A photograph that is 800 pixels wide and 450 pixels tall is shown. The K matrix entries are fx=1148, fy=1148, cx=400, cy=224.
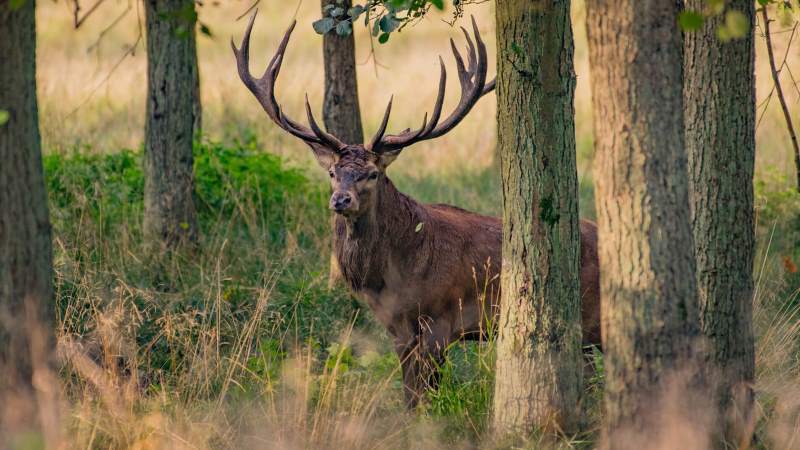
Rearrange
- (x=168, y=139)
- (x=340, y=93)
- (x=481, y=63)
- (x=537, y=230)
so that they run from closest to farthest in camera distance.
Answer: (x=537, y=230)
(x=481, y=63)
(x=340, y=93)
(x=168, y=139)

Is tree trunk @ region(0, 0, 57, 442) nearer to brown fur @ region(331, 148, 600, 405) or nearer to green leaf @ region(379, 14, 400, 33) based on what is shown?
green leaf @ region(379, 14, 400, 33)

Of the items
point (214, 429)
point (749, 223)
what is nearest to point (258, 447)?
point (214, 429)

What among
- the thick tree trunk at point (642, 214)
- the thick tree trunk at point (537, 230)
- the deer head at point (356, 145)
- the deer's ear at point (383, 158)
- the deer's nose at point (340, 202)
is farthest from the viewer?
the deer's ear at point (383, 158)

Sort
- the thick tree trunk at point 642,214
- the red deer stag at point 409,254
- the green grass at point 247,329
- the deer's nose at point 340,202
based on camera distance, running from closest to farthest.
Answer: the thick tree trunk at point 642,214 → the green grass at point 247,329 → the deer's nose at point 340,202 → the red deer stag at point 409,254

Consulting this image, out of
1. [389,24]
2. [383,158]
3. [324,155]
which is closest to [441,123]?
[383,158]

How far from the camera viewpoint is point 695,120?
5.47m

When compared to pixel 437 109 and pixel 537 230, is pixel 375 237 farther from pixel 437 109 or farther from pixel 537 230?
pixel 537 230

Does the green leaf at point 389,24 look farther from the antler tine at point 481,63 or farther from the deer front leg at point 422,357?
the deer front leg at point 422,357

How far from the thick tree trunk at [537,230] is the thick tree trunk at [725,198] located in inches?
26.7

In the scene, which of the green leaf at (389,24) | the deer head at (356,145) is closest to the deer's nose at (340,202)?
the deer head at (356,145)

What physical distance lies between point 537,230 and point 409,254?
2041mm

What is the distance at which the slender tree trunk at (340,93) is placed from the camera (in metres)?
8.38

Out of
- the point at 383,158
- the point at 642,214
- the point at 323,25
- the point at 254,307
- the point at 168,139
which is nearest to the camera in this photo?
the point at 642,214

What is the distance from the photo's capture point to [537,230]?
16.8 ft
